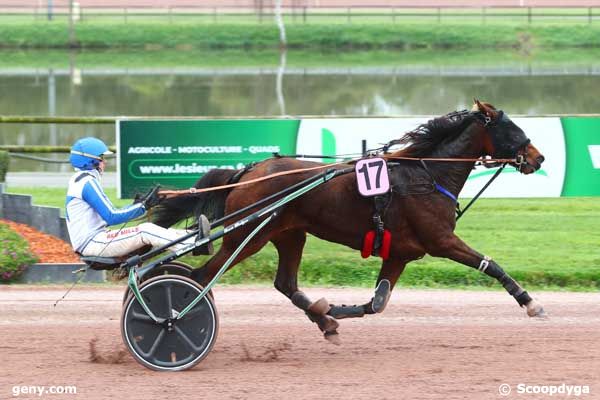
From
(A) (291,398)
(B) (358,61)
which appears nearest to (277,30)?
(B) (358,61)

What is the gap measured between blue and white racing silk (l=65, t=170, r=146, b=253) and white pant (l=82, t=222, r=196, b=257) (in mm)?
49

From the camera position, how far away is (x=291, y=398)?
19.4 ft

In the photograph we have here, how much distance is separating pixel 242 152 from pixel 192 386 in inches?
199

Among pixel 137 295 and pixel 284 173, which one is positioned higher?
pixel 284 173

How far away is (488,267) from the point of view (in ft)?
22.5

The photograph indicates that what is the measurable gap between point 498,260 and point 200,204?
12.9 ft

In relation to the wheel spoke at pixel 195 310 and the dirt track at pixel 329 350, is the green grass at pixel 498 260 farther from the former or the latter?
the wheel spoke at pixel 195 310

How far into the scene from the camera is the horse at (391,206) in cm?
688

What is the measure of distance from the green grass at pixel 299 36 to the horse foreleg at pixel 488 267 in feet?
116

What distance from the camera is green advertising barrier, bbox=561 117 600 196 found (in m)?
11.0

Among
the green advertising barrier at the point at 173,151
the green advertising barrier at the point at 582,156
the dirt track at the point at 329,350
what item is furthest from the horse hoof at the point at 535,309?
the green advertising barrier at the point at 173,151

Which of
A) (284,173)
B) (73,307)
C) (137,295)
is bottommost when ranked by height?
(73,307)

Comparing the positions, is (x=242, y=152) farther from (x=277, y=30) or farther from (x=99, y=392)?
(x=277, y=30)

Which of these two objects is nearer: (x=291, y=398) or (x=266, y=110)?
→ (x=291, y=398)
